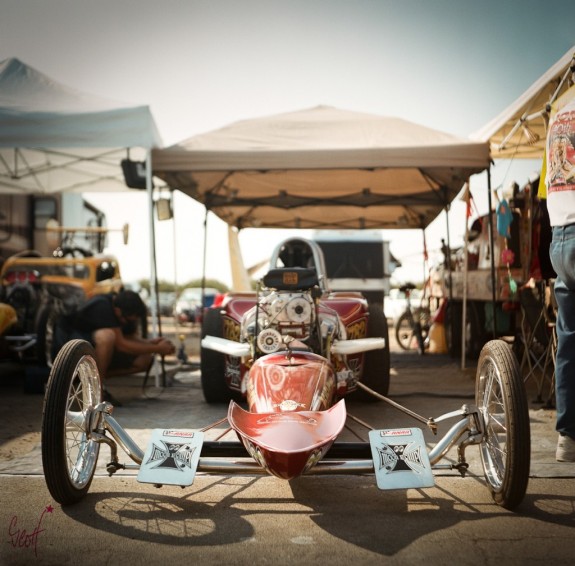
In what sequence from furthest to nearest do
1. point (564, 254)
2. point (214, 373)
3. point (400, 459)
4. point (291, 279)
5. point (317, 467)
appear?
point (214, 373), point (291, 279), point (564, 254), point (400, 459), point (317, 467)

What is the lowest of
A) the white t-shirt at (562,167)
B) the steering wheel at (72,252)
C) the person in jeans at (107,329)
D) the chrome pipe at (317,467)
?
the chrome pipe at (317,467)

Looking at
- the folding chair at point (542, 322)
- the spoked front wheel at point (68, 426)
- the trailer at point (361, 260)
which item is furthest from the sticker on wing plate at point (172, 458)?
the trailer at point (361, 260)

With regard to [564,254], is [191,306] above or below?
below

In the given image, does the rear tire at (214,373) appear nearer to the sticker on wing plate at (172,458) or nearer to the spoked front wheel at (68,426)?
the spoked front wheel at (68,426)

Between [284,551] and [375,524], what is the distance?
500mm

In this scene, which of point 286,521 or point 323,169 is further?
point 323,169

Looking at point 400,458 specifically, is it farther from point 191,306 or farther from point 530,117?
point 191,306

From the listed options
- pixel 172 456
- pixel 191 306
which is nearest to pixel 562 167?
pixel 172 456

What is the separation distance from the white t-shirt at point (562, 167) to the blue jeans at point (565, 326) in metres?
0.08

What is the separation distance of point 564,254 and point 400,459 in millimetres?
1555

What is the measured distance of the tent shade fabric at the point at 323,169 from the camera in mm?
7188

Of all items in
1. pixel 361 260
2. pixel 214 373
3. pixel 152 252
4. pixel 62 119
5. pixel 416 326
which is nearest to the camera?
pixel 214 373

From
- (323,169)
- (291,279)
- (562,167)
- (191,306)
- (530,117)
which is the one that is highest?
(530,117)

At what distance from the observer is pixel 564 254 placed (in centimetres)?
368
